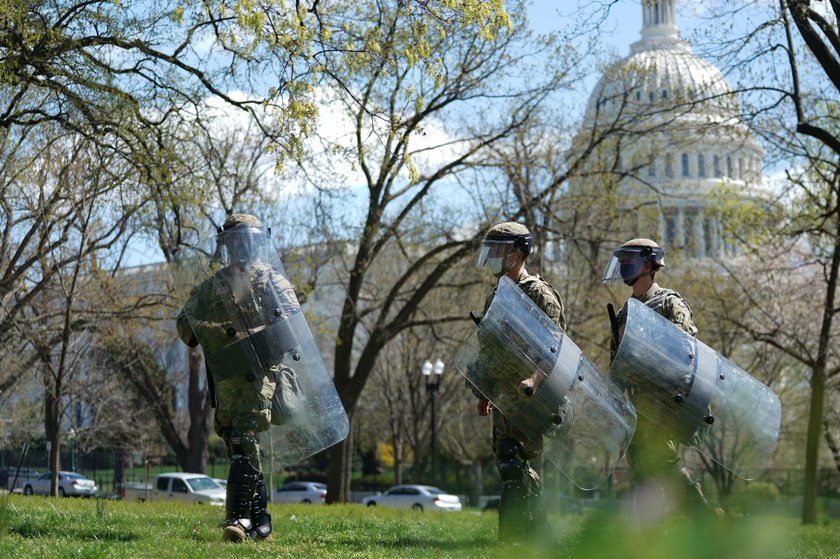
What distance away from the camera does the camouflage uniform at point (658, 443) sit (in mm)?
6207

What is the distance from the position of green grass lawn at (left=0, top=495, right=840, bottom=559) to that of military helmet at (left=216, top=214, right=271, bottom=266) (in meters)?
1.55

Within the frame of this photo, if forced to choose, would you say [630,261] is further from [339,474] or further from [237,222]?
[339,474]

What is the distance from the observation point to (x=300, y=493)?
135ft

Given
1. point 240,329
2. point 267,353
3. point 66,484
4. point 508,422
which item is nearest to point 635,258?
point 508,422

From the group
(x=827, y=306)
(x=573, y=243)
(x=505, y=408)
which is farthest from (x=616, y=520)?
(x=573, y=243)

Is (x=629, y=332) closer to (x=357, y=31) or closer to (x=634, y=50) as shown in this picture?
(x=357, y=31)

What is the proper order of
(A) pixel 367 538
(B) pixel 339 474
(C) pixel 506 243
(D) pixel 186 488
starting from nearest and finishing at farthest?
1. (C) pixel 506 243
2. (A) pixel 367 538
3. (B) pixel 339 474
4. (D) pixel 186 488

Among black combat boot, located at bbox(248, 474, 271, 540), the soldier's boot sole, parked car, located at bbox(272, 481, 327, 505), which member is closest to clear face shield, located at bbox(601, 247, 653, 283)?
black combat boot, located at bbox(248, 474, 271, 540)

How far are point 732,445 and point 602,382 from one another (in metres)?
1.17

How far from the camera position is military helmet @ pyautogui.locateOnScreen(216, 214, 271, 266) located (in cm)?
629

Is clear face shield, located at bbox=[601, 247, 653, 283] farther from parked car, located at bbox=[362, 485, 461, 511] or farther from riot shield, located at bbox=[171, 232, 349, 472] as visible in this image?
parked car, located at bbox=[362, 485, 461, 511]

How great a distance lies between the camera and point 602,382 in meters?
5.91

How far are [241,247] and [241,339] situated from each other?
529 millimetres

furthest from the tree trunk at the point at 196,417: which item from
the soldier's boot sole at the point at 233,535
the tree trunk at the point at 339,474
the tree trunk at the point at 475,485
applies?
the soldier's boot sole at the point at 233,535
